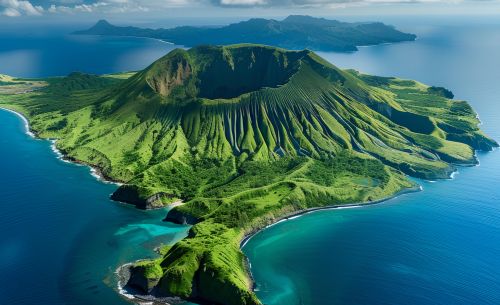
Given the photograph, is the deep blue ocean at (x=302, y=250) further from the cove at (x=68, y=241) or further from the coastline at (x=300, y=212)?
the coastline at (x=300, y=212)

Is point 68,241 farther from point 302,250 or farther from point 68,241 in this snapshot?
point 302,250

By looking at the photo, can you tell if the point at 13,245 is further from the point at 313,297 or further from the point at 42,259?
the point at 313,297

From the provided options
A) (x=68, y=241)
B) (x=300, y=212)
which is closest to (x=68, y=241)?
(x=68, y=241)

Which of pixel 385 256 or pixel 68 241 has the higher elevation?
pixel 68 241

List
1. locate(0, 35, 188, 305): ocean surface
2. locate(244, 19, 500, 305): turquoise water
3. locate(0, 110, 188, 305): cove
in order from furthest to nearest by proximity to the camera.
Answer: locate(244, 19, 500, 305): turquoise water
locate(0, 110, 188, 305): cove
locate(0, 35, 188, 305): ocean surface

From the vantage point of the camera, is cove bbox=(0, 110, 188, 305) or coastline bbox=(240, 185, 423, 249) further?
coastline bbox=(240, 185, 423, 249)

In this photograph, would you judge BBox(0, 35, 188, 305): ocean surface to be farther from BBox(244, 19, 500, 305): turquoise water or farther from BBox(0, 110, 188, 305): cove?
BBox(244, 19, 500, 305): turquoise water

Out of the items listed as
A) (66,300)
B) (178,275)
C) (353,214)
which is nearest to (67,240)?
(66,300)

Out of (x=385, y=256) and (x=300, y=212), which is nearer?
(x=385, y=256)

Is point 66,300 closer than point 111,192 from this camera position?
Yes

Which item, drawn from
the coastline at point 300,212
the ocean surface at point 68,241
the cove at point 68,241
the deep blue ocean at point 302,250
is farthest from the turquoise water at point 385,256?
the cove at point 68,241

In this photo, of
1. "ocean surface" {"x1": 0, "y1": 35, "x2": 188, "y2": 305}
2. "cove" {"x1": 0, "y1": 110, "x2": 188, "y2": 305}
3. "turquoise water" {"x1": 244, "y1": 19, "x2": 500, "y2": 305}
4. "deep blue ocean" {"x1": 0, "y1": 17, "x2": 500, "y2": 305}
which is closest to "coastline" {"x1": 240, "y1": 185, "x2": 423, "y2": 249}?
"turquoise water" {"x1": 244, "y1": 19, "x2": 500, "y2": 305}
